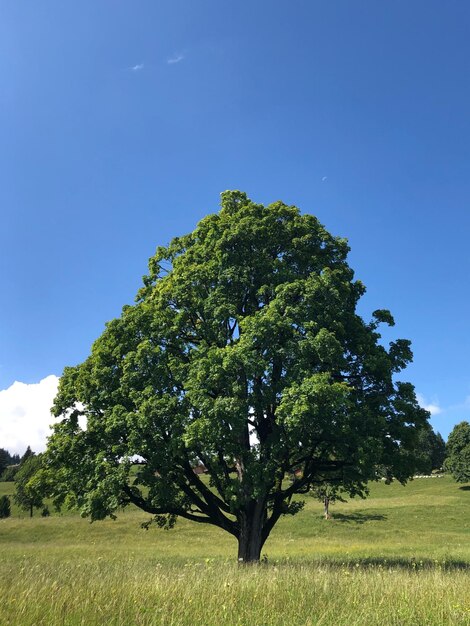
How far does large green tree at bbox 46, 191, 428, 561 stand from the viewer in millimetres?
17000

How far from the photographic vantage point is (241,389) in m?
17.3

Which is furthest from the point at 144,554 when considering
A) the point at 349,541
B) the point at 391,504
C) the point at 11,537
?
the point at 391,504

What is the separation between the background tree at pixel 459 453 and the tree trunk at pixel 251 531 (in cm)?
7515

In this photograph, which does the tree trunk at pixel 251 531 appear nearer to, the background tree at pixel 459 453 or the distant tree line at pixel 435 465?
the distant tree line at pixel 435 465

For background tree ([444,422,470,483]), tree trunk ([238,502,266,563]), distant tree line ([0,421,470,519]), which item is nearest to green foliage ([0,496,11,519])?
distant tree line ([0,421,470,519])

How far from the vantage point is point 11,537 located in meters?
48.2

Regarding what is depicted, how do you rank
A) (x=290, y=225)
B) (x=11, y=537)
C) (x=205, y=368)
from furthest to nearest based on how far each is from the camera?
(x=11, y=537) → (x=290, y=225) → (x=205, y=368)

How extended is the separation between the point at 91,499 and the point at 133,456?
2.12 meters

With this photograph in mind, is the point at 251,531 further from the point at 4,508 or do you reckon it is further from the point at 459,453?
the point at 459,453

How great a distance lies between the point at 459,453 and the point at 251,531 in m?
78.7

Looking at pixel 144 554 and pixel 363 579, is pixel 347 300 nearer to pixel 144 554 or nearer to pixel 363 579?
pixel 363 579

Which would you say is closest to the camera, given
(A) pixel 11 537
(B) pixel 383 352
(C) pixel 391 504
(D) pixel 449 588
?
(D) pixel 449 588

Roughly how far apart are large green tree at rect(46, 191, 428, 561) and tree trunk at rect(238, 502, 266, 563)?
5 cm

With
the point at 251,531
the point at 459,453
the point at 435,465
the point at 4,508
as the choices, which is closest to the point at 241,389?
the point at 251,531
